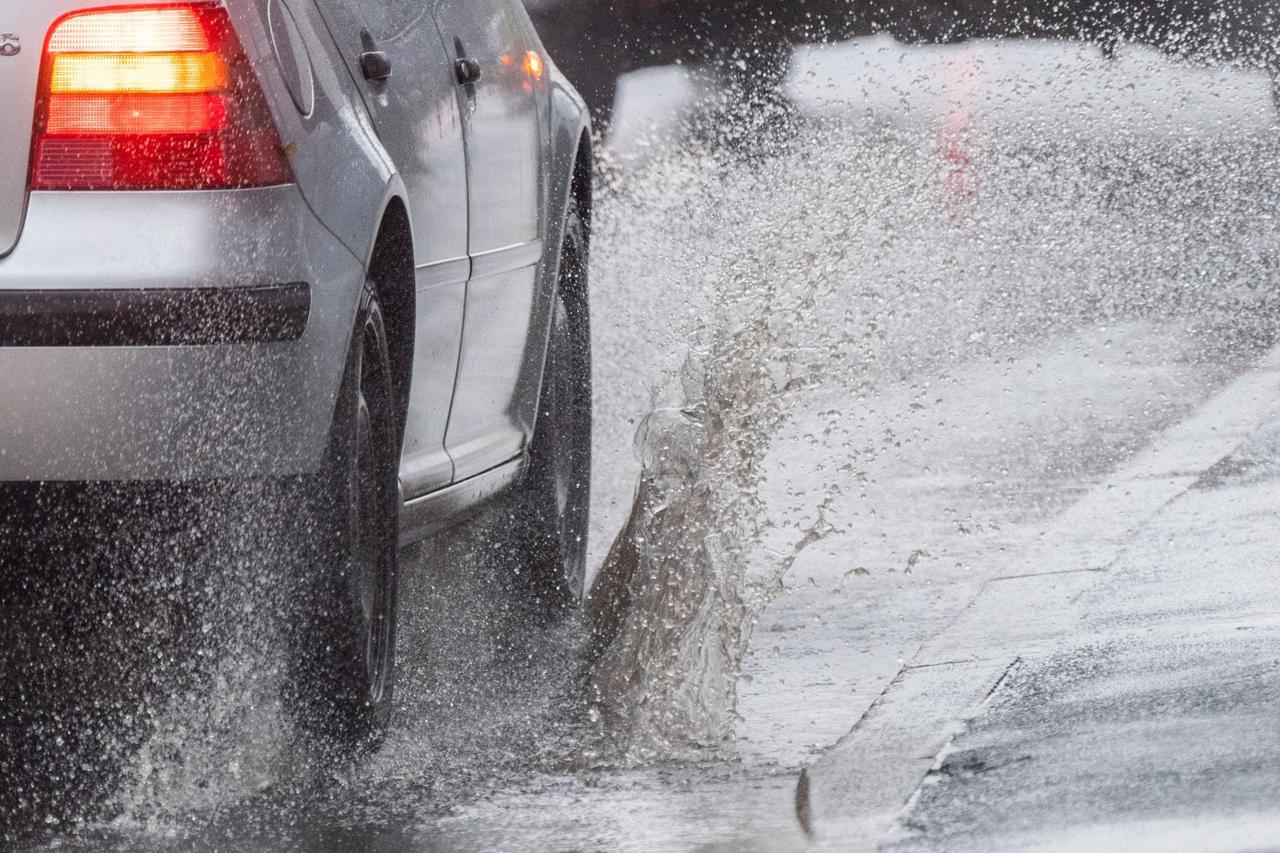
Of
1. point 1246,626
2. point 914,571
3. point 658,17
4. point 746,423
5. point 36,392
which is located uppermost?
point 36,392

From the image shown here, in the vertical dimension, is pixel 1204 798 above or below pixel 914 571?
above

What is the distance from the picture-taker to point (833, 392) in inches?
368

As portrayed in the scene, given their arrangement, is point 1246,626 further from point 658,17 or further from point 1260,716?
point 658,17

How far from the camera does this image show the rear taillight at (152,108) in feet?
11.4

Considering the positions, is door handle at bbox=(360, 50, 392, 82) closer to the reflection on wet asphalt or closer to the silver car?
the silver car

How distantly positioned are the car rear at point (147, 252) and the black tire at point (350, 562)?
0.17 m

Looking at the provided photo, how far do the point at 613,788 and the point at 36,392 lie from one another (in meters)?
1.12

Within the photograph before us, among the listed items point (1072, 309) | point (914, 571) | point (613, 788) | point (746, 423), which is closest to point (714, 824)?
point (613, 788)

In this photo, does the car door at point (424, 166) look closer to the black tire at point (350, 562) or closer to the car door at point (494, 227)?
the car door at point (494, 227)

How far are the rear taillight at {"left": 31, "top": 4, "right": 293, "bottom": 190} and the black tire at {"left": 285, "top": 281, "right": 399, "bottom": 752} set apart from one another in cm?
37

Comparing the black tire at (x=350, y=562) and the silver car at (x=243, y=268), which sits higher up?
the silver car at (x=243, y=268)

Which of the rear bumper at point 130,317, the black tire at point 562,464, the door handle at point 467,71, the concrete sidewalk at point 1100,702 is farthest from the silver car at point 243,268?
the black tire at point 562,464

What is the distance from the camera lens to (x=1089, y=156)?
40.0 feet

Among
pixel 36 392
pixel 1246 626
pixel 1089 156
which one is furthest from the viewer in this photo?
pixel 1089 156
